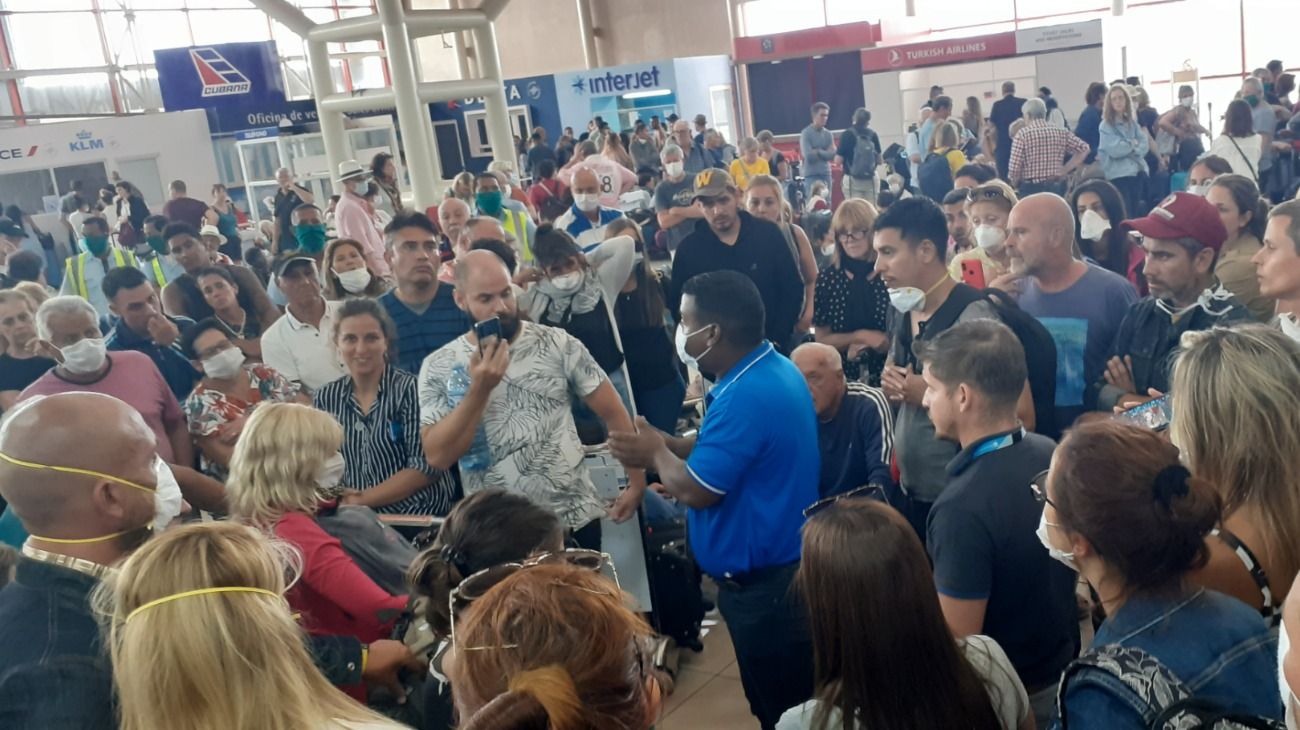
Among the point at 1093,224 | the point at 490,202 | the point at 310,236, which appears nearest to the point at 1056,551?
the point at 1093,224

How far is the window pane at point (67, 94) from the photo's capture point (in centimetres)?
2052

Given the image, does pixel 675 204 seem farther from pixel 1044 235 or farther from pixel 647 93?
pixel 647 93

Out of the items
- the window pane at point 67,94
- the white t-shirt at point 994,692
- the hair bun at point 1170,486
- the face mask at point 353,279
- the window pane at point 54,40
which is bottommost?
the white t-shirt at point 994,692

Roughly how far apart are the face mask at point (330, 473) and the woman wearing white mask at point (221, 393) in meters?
Result: 1.04

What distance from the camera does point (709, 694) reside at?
4.02 metres

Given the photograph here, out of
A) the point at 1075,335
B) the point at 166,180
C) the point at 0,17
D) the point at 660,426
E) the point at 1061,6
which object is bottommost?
the point at 660,426

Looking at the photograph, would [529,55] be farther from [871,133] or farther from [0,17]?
[871,133]

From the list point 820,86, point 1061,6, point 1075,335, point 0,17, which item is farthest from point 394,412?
point 1061,6

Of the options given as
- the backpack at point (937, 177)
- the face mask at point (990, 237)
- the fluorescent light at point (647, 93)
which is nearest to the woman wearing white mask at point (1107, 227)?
the face mask at point (990, 237)

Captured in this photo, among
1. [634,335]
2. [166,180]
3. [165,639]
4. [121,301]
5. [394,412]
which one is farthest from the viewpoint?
[166,180]

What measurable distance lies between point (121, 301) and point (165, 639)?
139 inches

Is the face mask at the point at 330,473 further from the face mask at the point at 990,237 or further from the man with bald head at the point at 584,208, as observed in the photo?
the man with bald head at the point at 584,208

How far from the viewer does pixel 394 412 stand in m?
3.64

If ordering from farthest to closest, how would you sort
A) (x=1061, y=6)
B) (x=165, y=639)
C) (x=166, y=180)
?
1. (x=1061, y=6)
2. (x=166, y=180)
3. (x=165, y=639)
